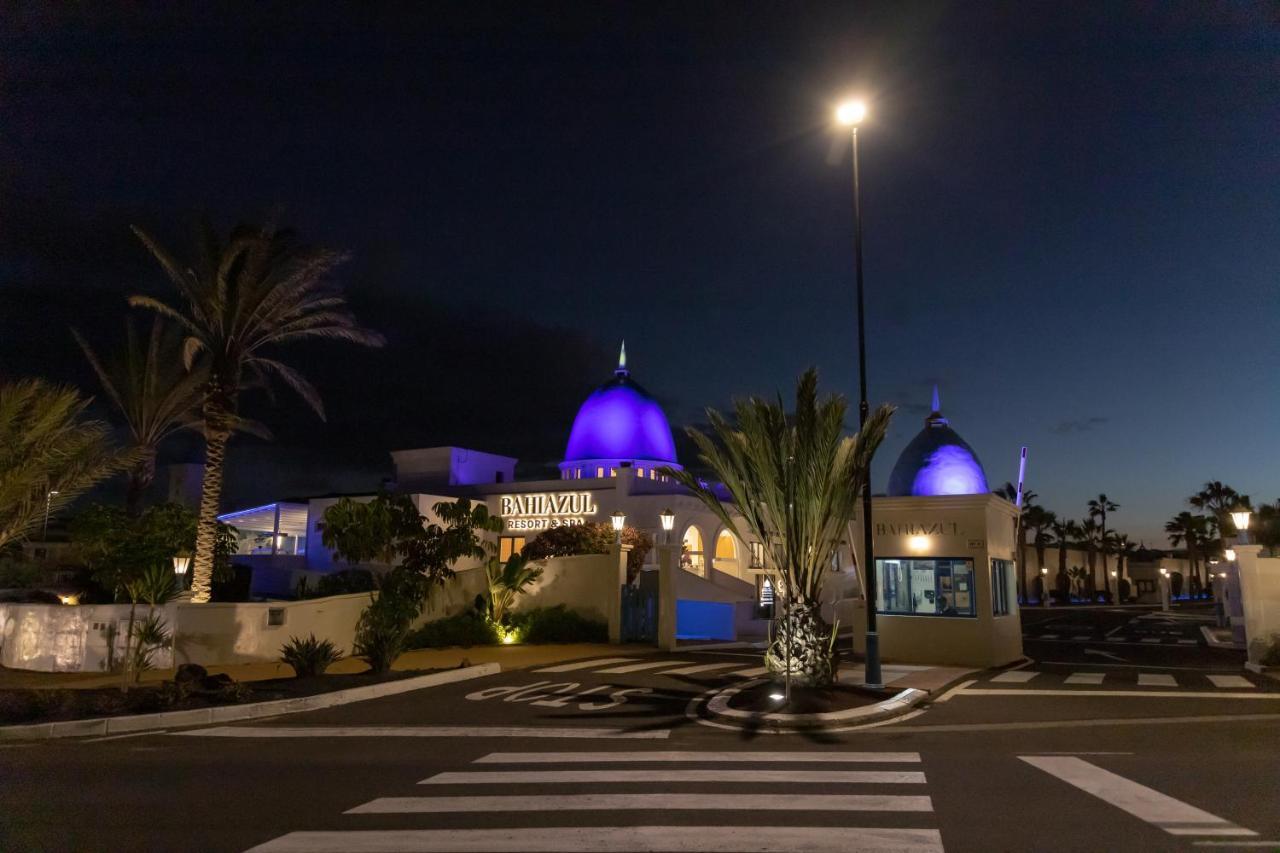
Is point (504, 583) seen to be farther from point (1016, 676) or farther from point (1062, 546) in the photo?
point (1062, 546)

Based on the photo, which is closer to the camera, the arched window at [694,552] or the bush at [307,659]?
the bush at [307,659]

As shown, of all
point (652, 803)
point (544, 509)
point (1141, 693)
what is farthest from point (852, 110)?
point (544, 509)

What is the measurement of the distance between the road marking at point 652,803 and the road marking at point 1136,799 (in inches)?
70.2

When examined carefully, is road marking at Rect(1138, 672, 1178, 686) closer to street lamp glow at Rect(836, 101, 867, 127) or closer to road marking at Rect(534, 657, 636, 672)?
road marking at Rect(534, 657, 636, 672)

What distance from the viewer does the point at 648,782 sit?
8.44 meters

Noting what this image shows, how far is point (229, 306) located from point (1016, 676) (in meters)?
20.7

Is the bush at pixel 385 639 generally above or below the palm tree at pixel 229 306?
below

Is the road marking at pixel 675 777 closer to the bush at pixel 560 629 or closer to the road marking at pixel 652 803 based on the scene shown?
the road marking at pixel 652 803

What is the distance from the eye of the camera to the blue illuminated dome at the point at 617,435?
51594 millimetres

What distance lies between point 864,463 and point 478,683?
8.67 meters

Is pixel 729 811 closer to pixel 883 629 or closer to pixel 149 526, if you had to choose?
pixel 883 629

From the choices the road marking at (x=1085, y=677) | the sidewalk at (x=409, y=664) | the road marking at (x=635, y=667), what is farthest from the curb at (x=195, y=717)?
the road marking at (x=1085, y=677)

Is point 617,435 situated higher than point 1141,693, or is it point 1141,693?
point 617,435

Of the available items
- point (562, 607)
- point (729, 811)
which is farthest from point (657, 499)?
point (729, 811)
